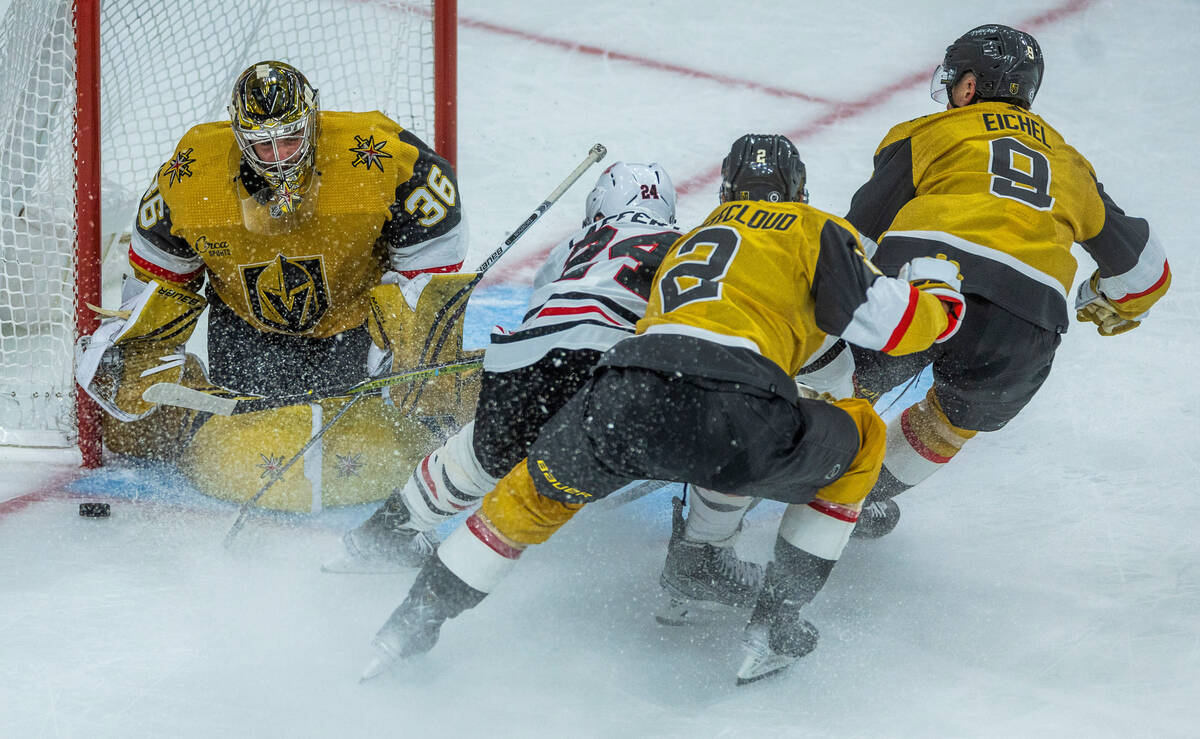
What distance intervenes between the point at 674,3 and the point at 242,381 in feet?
11.0

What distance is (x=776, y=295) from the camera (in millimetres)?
1886

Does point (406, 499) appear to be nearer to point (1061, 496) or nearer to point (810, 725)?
point (810, 725)

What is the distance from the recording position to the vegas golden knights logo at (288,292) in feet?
8.63

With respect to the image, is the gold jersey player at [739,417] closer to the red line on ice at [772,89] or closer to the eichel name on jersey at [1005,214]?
the eichel name on jersey at [1005,214]

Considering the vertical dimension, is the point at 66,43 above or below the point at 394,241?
above

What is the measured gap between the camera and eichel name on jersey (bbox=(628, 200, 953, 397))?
6.01 feet

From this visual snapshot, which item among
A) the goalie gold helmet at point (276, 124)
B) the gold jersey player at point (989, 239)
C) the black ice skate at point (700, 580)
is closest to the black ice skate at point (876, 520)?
the gold jersey player at point (989, 239)

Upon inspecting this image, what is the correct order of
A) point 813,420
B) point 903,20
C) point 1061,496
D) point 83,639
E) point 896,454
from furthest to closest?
point 903,20, point 1061,496, point 896,454, point 83,639, point 813,420

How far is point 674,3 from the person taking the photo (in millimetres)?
5508

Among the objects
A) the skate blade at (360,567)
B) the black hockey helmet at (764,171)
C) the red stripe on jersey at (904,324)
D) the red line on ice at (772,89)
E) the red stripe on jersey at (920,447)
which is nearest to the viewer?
the red stripe on jersey at (904,324)

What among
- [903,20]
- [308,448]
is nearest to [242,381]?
[308,448]

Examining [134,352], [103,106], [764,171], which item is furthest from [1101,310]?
[103,106]

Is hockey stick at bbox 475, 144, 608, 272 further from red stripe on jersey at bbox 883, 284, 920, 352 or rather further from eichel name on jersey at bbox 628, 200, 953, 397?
red stripe on jersey at bbox 883, 284, 920, 352

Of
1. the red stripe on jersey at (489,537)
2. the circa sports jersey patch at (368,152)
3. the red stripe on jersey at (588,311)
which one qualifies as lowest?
the red stripe on jersey at (489,537)
